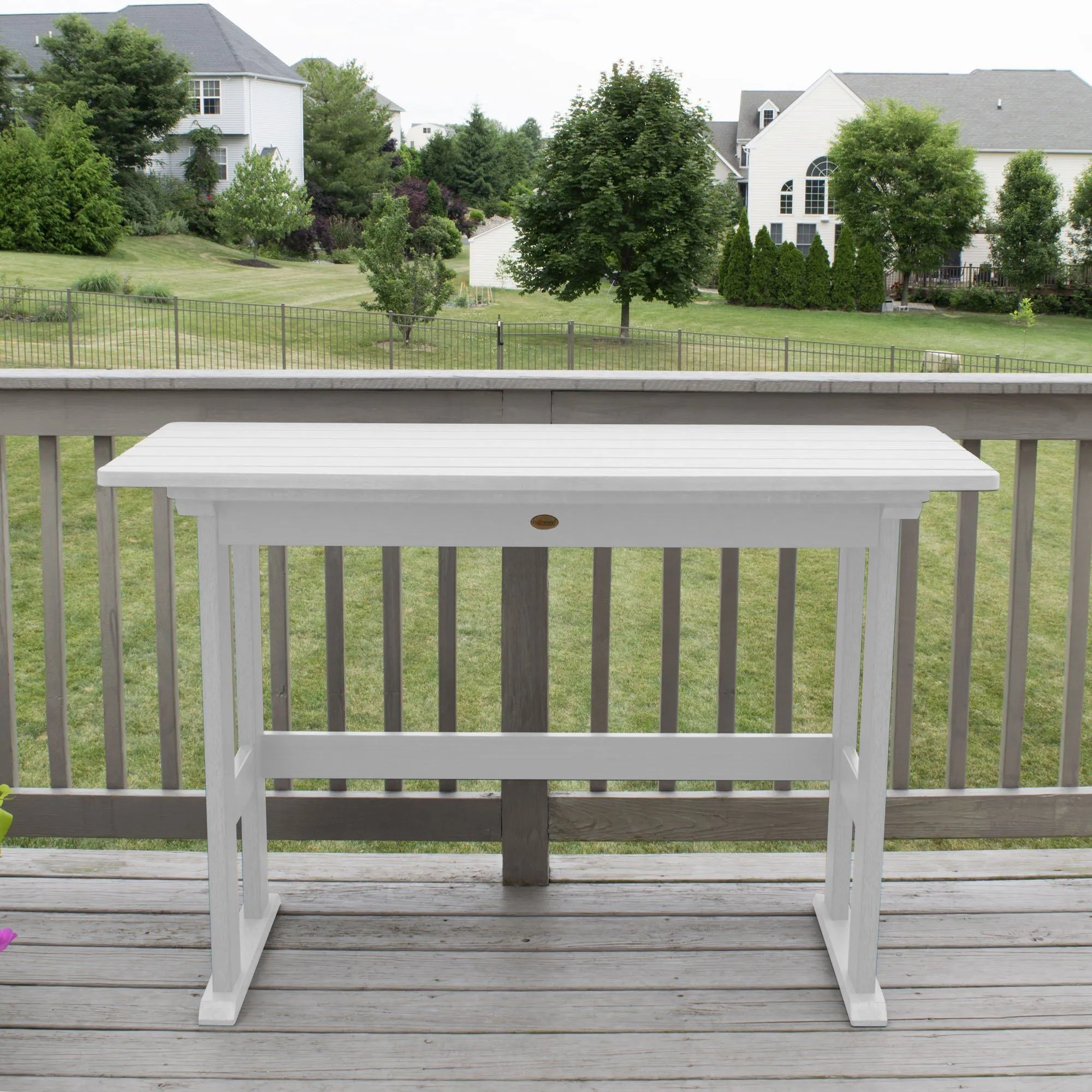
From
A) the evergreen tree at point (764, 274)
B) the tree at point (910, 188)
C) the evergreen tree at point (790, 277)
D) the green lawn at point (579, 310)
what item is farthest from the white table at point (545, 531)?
the tree at point (910, 188)

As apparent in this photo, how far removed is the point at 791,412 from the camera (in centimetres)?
211

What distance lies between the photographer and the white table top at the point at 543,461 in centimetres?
155

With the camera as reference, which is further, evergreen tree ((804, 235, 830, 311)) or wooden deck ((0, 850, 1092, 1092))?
evergreen tree ((804, 235, 830, 311))

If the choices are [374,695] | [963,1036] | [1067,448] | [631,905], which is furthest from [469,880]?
[1067,448]

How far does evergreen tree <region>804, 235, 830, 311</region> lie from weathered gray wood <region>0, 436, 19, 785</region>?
3128 cm

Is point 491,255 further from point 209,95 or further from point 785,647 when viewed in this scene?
point 785,647

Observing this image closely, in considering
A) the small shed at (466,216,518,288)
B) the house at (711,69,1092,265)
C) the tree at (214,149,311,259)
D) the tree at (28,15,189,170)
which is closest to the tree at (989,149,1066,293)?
the house at (711,69,1092,265)

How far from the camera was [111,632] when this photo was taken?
2219 mm

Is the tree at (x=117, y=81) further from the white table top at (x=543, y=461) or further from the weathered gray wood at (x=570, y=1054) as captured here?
the weathered gray wood at (x=570, y=1054)

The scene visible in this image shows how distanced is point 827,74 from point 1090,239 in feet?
33.6

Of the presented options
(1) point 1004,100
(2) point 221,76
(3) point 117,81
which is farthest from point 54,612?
(2) point 221,76

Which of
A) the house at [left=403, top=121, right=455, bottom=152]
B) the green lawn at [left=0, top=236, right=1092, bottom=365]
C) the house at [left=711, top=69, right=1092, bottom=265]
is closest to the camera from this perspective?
the green lawn at [left=0, top=236, right=1092, bottom=365]

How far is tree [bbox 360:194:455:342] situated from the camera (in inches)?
781

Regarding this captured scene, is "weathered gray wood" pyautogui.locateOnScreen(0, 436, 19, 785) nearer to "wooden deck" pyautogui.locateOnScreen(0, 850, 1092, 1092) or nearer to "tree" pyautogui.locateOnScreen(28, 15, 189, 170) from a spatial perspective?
"wooden deck" pyautogui.locateOnScreen(0, 850, 1092, 1092)
